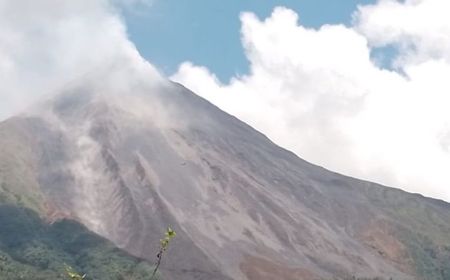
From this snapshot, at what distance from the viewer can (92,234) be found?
544 ft

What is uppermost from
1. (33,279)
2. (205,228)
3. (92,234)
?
(205,228)

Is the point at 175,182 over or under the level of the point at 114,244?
over

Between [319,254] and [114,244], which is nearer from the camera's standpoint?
[114,244]

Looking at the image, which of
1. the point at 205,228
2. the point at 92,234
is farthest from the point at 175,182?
the point at 92,234

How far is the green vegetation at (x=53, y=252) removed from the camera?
13825cm

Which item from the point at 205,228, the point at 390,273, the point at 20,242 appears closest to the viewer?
the point at 20,242

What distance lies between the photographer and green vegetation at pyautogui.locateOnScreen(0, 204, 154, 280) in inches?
5443

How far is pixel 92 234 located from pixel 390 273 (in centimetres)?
7490

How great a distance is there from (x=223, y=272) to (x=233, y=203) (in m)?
41.9

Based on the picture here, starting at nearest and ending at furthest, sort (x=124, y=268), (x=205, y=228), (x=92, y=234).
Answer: (x=124, y=268)
(x=92, y=234)
(x=205, y=228)

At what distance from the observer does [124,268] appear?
14500 centimetres

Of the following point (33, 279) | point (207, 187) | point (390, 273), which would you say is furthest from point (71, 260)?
point (390, 273)

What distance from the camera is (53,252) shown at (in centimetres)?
15325

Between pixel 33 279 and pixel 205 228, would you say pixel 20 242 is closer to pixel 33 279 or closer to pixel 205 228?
pixel 33 279
